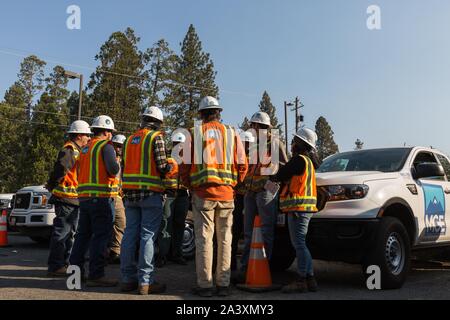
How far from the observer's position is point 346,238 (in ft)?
16.5

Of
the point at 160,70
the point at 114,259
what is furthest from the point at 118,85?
the point at 114,259

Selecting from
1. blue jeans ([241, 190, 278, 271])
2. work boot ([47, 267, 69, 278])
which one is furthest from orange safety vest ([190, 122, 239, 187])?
work boot ([47, 267, 69, 278])

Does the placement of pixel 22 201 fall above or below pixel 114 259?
above

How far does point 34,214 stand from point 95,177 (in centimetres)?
467

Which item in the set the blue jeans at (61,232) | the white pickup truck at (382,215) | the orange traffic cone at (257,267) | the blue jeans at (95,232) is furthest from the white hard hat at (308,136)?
the blue jeans at (61,232)

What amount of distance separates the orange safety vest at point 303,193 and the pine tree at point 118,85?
109ft

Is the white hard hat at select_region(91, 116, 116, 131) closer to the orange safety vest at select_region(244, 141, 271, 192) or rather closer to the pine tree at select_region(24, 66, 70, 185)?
the orange safety vest at select_region(244, 141, 271, 192)

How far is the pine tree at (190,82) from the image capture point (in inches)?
1603

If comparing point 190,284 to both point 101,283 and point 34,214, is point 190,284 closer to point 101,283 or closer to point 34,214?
point 101,283

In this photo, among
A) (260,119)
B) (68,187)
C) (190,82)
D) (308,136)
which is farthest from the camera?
(190,82)

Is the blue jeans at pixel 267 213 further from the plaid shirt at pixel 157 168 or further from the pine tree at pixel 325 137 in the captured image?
the pine tree at pixel 325 137

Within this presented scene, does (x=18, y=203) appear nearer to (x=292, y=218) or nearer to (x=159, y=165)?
(x=159, y=165)

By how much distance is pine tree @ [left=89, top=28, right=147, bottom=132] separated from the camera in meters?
37.2

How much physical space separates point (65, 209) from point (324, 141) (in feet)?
251
